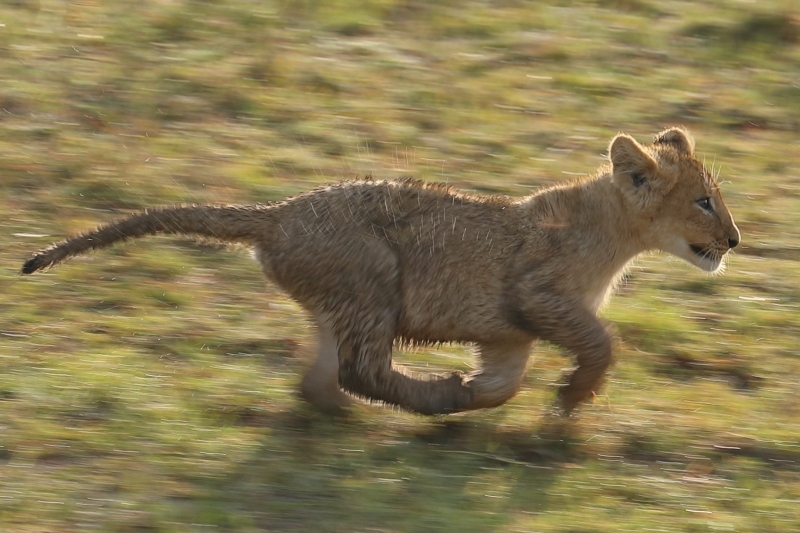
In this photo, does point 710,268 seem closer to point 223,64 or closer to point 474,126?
point 474,126

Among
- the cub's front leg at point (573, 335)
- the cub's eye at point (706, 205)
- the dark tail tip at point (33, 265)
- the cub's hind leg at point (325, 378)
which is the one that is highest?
the cub's eye at point (706, 205)

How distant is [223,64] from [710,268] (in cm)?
414

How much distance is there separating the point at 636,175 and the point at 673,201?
22 centimetres

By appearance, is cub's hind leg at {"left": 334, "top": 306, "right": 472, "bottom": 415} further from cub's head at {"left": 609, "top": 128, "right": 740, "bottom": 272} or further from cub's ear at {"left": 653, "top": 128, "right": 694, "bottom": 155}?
cub's ear at {"left": 653, "top": 128, "right": 694, "bottom": 155}

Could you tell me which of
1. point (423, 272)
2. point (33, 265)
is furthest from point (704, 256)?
point (33, 265)

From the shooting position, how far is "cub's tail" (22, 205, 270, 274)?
5539 mm

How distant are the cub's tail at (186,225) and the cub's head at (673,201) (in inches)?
65.1

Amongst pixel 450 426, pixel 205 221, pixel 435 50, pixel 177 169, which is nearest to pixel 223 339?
pixel 205 221

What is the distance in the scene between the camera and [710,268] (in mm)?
6188

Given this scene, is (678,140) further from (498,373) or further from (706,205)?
(498,373)

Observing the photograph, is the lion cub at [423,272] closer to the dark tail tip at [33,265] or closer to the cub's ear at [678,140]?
the dark tail tip at [33,265]

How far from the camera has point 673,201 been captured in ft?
19.8

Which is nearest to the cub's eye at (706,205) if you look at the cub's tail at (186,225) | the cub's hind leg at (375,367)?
the cub's hind leg at (375,367)

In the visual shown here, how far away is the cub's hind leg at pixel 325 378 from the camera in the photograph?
18.0 feet
